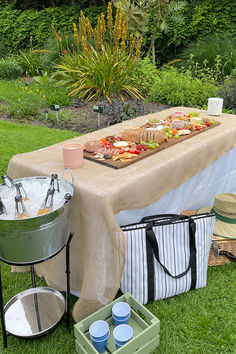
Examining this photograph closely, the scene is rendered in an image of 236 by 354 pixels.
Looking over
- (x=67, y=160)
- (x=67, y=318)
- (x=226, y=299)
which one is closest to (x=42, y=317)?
(x=67, y=318)

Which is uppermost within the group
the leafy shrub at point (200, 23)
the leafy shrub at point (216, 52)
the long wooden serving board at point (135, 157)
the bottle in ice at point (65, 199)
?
the leafy shrub at point (200, 23)

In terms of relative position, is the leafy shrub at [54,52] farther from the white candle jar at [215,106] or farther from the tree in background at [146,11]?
the white candle jar at [215,106]

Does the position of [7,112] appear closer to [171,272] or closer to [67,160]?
[67,160]

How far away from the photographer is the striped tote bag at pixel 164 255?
1796 mm

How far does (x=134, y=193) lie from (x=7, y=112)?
194 inches

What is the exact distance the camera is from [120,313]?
65.4 inches

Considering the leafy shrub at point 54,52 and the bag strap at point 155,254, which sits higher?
the leafy shrub at point 54,52

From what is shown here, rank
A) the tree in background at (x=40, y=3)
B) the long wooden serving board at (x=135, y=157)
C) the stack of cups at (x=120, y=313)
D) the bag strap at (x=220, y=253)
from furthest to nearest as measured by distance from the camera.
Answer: the tree in background at (x=40, y=3) < the bag strap at (x=220, y=253) < the long wooden serving board at (x=135, y=157) < the stack of cups at (x=120, y=313)

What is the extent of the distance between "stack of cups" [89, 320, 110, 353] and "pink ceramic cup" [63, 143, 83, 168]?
0.87 m

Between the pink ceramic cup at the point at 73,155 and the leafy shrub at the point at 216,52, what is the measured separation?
5.03m

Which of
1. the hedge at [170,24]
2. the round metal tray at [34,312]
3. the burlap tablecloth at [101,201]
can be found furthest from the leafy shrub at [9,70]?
the round metal tray at [34,312]

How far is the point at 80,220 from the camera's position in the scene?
166 cm

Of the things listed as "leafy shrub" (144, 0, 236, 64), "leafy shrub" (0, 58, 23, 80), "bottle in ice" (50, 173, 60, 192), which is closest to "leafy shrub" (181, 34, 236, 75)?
"leafy shrub" (144, 0, 236, 64)

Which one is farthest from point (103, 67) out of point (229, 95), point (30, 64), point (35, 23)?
point (35, 23)
